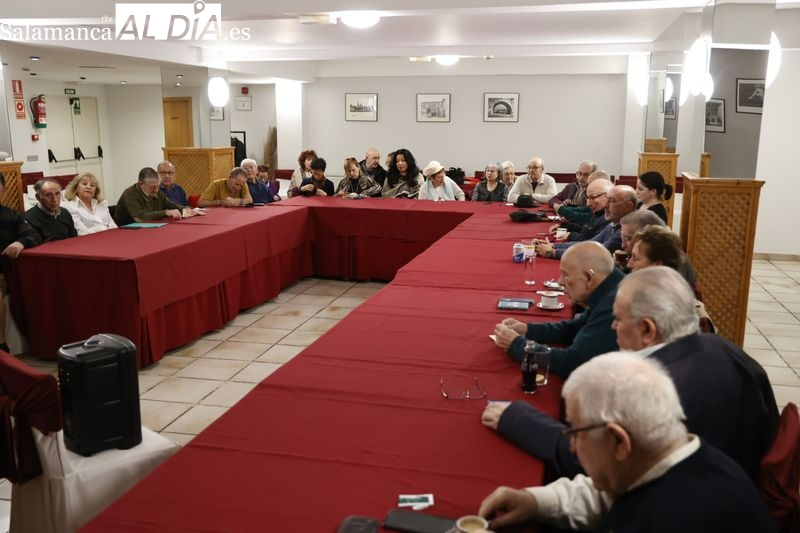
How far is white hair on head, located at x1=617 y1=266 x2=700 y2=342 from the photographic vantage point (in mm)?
1959

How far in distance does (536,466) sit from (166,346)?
3732 mm

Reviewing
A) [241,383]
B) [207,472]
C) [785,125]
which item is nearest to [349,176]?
[241,383]

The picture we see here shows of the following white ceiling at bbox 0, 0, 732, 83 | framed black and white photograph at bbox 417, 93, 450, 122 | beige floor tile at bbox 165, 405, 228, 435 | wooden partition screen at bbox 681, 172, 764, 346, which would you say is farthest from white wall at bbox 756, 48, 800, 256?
beige floor tile at bbox 165, 405, 228, 435

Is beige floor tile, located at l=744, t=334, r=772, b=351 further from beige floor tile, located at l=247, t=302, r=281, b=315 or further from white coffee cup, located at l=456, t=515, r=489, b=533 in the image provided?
white coffee cup, located at l=456, t=515, r=489, b=533

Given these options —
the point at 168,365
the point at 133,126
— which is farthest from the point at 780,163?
the point at 133,126

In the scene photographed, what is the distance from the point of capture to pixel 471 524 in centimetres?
150

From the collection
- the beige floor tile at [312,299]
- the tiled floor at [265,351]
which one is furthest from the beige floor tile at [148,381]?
the beige floor tile at [312,299]

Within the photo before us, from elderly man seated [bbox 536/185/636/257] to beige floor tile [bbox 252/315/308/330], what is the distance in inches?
87.1

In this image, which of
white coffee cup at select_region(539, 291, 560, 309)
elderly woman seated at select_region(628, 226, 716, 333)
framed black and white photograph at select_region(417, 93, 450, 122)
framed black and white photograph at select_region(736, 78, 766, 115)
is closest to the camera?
elderly woman seated at select_region(628, 226, 716, 333)

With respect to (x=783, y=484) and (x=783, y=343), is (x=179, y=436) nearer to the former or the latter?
(x=783, y=484)

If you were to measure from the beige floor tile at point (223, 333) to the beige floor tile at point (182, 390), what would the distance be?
88 cm

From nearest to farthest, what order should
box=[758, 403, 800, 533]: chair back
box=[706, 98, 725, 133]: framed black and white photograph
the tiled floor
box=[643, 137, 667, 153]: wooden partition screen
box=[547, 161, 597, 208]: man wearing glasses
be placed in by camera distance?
box=[758, 403, 800, 533]: chair back
the tiled floor
box=[706, 98, 725, 133]: framed black and white photograph
box=[547, 161, 597, 208]: man wearing glasses
box=[643, 137, 667, 153]: wooden partition screen

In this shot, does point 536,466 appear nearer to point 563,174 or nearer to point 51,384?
point 51,384

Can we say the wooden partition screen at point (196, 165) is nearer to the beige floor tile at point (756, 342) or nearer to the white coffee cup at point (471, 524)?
the beige floor tile at point (756, 342)
